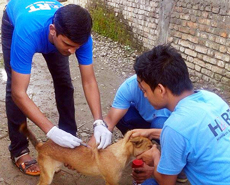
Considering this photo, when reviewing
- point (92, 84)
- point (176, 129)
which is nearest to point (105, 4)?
point (92, 84)

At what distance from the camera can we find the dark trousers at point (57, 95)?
2814mm

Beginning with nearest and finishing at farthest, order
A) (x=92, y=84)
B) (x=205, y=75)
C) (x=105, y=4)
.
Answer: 1. (x=92, y=84)
2. (x=205, y=75)
3. (x=105, y=4)

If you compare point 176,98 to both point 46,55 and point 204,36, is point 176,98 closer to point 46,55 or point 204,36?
point 46,55

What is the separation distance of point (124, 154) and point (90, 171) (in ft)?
0.97

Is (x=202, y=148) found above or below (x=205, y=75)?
above

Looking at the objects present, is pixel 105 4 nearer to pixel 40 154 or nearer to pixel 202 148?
pixel 40 154

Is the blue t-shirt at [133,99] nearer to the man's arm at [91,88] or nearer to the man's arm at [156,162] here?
the man's arm at [91,88]

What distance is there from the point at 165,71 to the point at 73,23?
26.3 inches

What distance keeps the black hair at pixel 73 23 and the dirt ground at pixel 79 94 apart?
4.65ft

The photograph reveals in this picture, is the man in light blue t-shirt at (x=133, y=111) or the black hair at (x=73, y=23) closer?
the black hair at (x=73, y=23)

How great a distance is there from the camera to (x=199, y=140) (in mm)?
1802

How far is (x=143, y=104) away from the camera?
287 centimetres

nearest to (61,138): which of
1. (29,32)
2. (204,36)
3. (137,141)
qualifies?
(137,141)

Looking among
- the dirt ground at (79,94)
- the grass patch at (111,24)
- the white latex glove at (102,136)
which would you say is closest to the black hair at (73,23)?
the white latex glove at (102,136)
